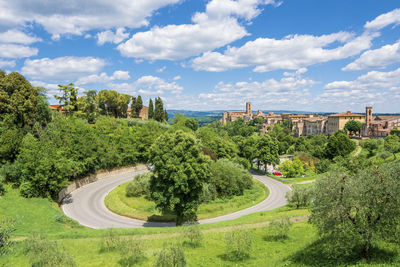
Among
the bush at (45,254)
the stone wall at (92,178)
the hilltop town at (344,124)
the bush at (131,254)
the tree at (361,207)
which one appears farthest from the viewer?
the hilltop town at (344,124)

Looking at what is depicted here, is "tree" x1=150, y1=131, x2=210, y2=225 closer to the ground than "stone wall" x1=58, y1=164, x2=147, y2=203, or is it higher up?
higher up

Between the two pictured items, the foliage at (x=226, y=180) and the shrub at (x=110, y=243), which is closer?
the shrub at (x=110, y=243)

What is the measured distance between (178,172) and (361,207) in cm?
1545

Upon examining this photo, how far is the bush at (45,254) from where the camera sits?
38.7 ft

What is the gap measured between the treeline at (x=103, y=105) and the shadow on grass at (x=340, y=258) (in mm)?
56977

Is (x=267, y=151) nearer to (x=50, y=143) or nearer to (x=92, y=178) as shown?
(x=92, y=178)

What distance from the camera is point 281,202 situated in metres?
38.3

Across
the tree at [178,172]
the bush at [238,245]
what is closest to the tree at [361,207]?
the bush at [238,245]

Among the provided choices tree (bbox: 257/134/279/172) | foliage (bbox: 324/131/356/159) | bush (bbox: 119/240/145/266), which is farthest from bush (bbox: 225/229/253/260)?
foliage (bbox: 324/131/356/159)

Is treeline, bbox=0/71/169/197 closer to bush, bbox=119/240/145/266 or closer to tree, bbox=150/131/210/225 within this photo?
tree, bbox=150/131/210/225

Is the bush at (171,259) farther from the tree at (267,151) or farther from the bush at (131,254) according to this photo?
the tree at (267,151)

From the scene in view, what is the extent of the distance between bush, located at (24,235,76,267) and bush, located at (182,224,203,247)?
728cm

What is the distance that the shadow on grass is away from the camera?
38.2 feet

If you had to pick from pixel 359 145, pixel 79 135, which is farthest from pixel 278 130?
pixel 79 135
